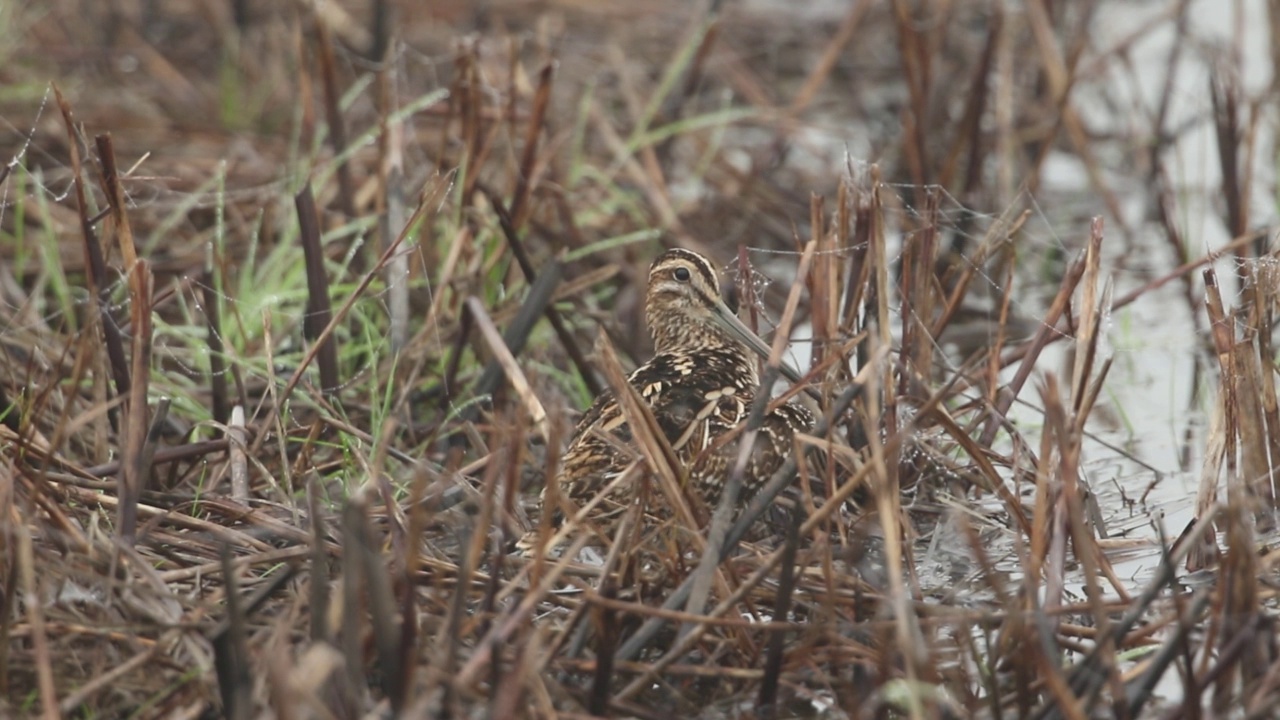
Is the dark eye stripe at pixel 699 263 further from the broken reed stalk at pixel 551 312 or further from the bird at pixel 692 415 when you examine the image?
the broken reed stalk at pixel 551 312

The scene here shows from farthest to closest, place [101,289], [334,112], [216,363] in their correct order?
[334,112], [216,363], [101,289]

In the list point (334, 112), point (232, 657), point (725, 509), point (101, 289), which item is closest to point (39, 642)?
point (232, 657)

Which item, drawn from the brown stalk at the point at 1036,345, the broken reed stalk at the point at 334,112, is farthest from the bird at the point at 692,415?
the broken reed stalk at the point at 334,112

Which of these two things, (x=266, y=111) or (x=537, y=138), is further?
(x=266, y=111)

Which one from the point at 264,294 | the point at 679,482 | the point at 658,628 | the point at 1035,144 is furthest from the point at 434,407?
the point at 1035,144

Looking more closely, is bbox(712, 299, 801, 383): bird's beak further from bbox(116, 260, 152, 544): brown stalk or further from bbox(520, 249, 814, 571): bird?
bbox(116, 260, 152, 544): brown stalk

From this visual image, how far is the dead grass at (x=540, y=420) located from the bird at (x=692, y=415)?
0.36 feet

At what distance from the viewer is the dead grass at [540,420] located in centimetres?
295

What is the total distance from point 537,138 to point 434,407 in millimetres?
805

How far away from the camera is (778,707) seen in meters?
3.23

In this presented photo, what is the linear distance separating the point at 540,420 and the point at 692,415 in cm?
41

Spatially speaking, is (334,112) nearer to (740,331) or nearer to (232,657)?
(740,331)

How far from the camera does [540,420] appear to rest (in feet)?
13.9

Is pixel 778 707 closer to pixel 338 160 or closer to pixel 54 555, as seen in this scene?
pixel 54 555
